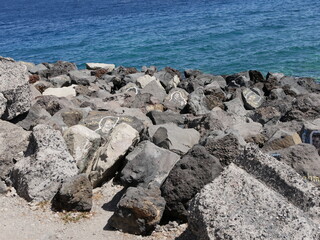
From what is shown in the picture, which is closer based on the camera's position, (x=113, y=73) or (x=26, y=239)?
(x=26, y=239)

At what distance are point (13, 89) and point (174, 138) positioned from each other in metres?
3.08

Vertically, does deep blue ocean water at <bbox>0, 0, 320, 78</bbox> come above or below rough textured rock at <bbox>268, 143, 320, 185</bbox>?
below

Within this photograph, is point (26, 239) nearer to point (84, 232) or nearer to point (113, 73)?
point (84, 232)

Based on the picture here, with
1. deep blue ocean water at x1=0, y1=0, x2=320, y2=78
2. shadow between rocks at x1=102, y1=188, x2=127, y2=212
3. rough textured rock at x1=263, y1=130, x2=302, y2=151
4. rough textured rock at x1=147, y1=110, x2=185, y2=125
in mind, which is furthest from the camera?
deep blue ocean water at x1=0, y1=0, x2=320, y2=78

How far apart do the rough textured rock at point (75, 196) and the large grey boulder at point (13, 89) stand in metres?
2.41

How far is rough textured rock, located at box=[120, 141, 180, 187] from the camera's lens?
643 centimetres

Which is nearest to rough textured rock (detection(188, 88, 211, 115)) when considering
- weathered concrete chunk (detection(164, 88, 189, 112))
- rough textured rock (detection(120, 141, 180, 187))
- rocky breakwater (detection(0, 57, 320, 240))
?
rocky breakwater (detection(0, 57, 320, 240))

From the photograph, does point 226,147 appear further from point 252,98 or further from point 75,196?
point 252,98

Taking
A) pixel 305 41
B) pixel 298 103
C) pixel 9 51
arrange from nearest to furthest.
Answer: pixel 298 103 → pixel 305 41 → pixel 9 51

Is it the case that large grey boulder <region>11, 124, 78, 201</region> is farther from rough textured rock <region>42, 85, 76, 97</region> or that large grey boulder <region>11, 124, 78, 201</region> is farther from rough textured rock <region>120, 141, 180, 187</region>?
rough textured rock <region>42, 85, 76, 97</region>

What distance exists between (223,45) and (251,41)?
2.10 m

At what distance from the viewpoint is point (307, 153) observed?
634cm

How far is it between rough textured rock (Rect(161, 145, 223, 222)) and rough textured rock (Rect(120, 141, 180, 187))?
1.82 ft

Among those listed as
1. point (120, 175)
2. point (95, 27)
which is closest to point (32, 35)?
point (95, 27)
